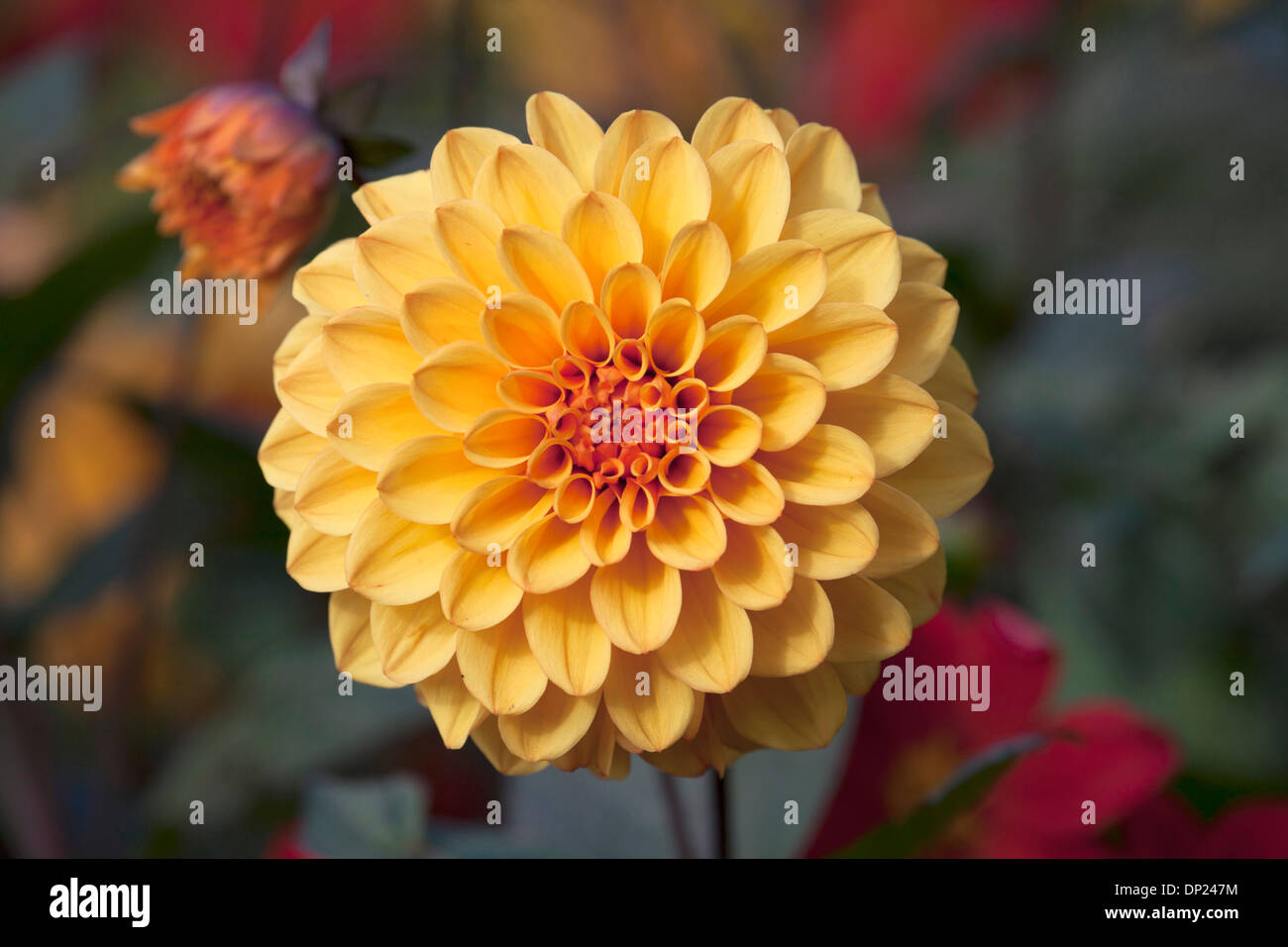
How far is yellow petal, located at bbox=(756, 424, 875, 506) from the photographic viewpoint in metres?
0.38

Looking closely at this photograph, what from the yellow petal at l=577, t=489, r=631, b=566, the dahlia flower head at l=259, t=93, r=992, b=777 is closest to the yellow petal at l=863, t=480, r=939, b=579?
the dahlia flower head at l=259, t=93, r=992, b=777

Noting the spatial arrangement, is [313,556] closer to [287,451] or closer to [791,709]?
[287,451]

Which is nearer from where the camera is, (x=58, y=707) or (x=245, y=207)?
(x=245, y=207)

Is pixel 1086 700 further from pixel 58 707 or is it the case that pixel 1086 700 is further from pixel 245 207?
pixel 58 707

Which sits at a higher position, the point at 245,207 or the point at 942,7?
the point at 942,7

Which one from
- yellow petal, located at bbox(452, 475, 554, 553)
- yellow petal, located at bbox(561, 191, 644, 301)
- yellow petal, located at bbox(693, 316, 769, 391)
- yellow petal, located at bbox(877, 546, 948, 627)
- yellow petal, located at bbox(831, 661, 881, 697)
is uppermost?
yellow petal, located at bbox(561, 191, 644, 301)

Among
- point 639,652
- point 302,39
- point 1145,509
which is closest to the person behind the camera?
point 639,652

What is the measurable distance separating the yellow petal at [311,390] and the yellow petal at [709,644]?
17cm

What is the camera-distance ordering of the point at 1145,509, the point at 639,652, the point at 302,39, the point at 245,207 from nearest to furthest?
the point at 639,652 < the point at 245,207 < the point at 1145,509 < the point at 302,39

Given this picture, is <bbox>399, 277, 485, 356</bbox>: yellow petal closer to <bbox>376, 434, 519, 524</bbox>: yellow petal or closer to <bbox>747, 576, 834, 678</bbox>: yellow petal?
<bbox>376, 434, 519, 524</bbox>: yellow petal

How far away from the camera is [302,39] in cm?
86

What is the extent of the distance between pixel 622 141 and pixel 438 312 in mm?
107

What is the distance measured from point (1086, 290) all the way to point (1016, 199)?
122 millimetres

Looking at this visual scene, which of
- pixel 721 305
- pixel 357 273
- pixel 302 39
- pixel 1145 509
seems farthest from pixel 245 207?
pixel 1145 509
